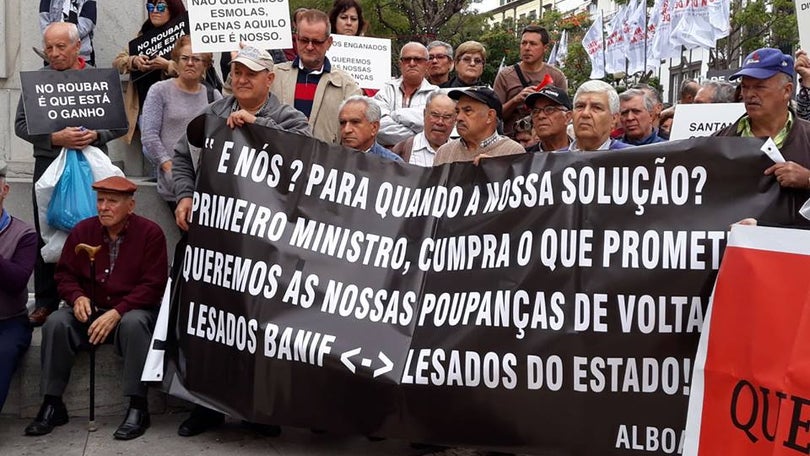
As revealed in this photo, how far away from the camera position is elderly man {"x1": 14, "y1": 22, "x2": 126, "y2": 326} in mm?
6426

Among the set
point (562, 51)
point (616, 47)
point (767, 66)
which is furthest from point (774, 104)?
point (562, 51)

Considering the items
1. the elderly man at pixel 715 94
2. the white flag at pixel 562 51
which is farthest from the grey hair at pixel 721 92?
the white flag at pixel 562 51

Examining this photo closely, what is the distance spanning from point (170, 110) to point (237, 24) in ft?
2.75

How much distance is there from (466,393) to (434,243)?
76cm

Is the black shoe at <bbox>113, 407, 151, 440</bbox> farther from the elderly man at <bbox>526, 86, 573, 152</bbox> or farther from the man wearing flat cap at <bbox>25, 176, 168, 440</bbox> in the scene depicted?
the elderly man at <bbox>526, 86, 573, 152</bbox>

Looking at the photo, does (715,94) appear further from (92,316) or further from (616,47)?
(616,47)

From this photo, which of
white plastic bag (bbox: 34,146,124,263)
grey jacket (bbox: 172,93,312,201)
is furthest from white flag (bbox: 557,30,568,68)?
grey jacket (bbox: 172,93,312,201)

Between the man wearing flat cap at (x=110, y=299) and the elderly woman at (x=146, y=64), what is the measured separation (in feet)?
6.21

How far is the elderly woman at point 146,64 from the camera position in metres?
7.41

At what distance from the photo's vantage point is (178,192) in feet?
18.7

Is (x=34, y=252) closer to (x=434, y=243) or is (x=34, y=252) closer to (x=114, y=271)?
(x=114, y=271)

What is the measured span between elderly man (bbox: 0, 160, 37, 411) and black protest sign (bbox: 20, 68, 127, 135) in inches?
29.7

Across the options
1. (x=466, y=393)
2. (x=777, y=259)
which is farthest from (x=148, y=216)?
(x=777, y=259)

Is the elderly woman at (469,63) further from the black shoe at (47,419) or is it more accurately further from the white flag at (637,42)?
the white flag at (637,42)
